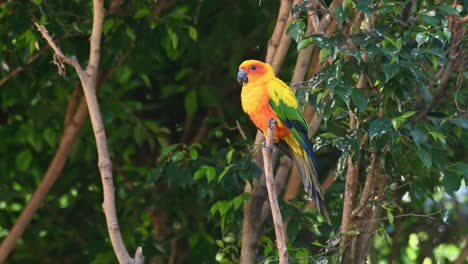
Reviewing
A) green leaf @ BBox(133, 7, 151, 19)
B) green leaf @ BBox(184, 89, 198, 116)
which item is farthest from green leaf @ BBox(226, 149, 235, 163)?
green leaf @ BBox(184, 89, 198, 116)

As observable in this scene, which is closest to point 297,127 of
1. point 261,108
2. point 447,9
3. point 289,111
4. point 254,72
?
point 289,111

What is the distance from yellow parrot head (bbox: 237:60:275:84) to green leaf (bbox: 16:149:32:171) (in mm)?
1821

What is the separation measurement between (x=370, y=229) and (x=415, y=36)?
3.17 feet

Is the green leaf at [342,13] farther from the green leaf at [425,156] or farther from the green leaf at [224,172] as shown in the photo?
the green leaf at [224,172]

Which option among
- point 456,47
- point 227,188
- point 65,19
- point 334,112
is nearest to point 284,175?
point 227,188

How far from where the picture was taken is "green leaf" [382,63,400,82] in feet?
12.6

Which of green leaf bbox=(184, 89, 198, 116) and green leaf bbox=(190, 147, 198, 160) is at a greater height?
green leaf bbox=(184, 89, 198, 116)

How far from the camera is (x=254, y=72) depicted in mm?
4480

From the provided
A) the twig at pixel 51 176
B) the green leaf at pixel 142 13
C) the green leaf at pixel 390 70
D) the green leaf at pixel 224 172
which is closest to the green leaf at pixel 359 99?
the green leaf at pixel 390 70

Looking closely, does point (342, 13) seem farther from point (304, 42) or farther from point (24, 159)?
point (24, 159)

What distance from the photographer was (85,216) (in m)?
5.93

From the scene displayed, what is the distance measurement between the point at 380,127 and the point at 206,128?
229 cm

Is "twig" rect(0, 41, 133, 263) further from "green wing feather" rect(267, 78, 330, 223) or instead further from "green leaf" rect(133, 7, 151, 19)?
"green wing feather" rect(267, 78, 330, 223)

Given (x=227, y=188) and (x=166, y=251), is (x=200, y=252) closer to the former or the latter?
(x=166, y=251)
